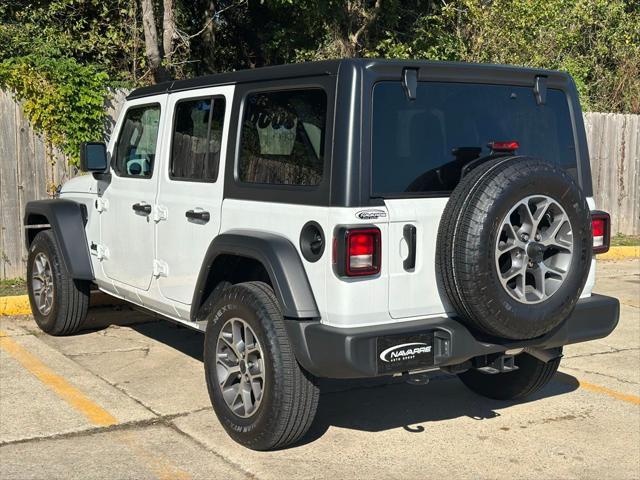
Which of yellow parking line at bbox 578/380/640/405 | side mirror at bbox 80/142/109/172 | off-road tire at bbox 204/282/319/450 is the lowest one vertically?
yellow parking line at bbox 578/380/640/405

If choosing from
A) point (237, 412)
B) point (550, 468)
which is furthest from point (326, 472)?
point (550, 468)

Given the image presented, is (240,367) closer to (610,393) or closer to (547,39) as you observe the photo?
(610,393)

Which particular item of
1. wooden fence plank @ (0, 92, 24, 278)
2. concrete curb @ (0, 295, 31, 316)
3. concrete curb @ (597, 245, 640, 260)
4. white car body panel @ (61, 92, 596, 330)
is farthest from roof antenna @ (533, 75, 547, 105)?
concrete curb @ (597, 245, 640, 260)

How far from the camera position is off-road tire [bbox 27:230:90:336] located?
6934 mm

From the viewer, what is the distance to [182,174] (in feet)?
17.8

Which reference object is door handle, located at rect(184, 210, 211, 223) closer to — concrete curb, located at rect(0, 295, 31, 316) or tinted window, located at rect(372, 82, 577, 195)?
tinted window, located at rect(372, 82, 577, 195)

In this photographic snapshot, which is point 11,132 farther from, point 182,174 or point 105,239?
point 182,174

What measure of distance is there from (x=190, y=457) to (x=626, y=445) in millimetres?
Result: 2407

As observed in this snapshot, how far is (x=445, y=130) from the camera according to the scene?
14.6ft

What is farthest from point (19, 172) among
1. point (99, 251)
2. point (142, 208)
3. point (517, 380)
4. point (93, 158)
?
point (517, 380)

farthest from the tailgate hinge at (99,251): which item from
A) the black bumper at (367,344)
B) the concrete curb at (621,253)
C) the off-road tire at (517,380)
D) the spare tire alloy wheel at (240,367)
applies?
the concrete curb at (621,253)

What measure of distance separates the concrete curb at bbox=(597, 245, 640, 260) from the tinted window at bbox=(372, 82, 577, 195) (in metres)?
7.92

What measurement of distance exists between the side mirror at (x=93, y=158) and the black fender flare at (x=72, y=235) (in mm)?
670

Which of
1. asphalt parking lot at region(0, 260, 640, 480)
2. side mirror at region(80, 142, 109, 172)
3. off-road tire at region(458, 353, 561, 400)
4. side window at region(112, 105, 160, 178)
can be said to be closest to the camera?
asphalt parking lot at region(0, 260, 640, 480)
